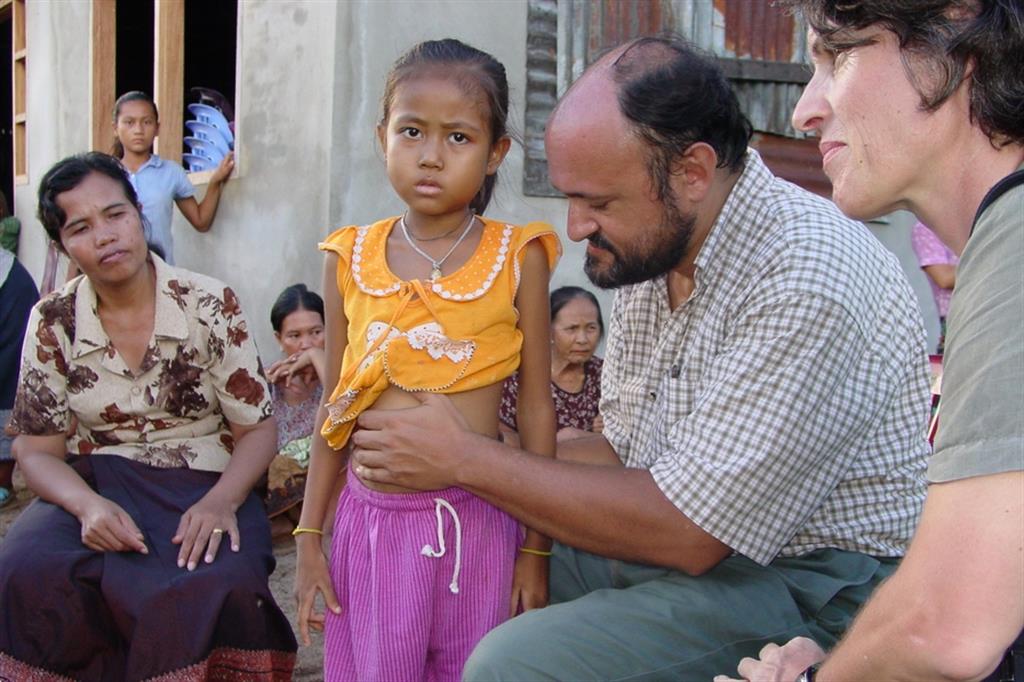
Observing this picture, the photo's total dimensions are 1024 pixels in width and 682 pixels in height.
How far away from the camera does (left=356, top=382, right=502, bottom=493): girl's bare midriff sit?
220 centimetres

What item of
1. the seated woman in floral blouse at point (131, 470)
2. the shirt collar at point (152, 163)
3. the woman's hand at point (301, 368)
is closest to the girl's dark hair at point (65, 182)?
the seated woman in floral blouse at point (131, 470)

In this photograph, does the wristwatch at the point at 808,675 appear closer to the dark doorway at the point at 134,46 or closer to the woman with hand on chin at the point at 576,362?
the woman with hand on chin at the point at 576,362

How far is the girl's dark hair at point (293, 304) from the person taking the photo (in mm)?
4723

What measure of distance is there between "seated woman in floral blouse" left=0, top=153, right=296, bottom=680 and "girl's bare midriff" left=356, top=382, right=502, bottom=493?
0.68 m

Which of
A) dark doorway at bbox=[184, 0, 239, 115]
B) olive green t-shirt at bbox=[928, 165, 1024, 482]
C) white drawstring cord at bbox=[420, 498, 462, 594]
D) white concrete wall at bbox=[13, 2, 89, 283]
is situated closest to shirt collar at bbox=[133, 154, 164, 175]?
white concrete wall at bbox=[13, 2, 89, 283]

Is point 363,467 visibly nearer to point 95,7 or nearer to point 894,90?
point 894,90

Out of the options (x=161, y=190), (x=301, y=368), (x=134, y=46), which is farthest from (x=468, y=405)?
(x=134, y=46)

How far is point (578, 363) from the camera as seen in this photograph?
4.44m

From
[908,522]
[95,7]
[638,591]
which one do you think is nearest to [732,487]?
[638,591]

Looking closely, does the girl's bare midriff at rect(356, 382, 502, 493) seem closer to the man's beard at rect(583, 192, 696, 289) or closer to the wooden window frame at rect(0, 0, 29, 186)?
the man's beard at rect(583, 192, 696, 289)

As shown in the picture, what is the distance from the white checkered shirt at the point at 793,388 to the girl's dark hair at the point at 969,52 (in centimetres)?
54

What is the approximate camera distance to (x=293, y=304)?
4.73 m

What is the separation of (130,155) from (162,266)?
3.26 meters

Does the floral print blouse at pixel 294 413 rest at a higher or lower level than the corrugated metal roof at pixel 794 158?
lower
